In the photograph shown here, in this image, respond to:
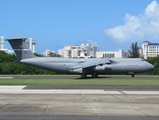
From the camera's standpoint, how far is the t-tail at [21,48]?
53.5m

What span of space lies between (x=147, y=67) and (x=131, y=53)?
59.4m

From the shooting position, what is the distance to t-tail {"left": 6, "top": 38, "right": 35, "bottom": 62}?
53.5m

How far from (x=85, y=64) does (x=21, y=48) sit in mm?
11851

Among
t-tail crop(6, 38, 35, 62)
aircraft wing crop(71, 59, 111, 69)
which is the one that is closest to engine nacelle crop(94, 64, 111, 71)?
aircraft wing crop(71, 59, 111, 69)

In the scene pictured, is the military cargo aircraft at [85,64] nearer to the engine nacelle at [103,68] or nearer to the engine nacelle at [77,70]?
the engine nacelle at [103,68]

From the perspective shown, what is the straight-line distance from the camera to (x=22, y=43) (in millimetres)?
54125

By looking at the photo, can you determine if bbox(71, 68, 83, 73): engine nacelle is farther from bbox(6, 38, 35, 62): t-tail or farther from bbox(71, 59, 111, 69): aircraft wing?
bbox(6, 38, 35, 62): t-tail

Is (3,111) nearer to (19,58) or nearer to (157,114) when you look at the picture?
(157,114)

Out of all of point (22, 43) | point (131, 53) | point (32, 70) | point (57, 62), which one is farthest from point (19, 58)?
point (131, 53)

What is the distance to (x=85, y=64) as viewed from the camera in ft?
164

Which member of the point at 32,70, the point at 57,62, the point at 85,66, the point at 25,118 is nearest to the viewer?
the point at 25,118

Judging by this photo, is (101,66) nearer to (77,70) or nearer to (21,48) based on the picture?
(77,70)

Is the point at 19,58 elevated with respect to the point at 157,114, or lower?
elevated

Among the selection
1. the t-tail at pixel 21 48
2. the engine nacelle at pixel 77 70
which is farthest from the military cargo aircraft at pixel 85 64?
the engine nacelle at pixel 77 70
